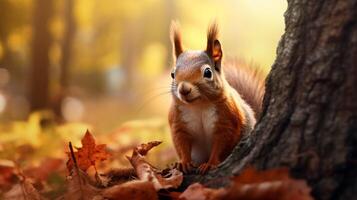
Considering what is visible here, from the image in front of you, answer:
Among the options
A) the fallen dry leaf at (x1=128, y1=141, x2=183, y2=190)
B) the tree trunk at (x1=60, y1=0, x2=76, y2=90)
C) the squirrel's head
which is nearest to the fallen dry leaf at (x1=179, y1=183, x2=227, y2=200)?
the fallen dry leaf at (x1=128, y1=141, x2=183, y2=190)

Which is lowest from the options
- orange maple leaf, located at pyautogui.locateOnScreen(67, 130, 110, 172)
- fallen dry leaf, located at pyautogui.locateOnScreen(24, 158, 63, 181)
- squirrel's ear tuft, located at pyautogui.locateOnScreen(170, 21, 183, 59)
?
orange maple leaf, located at pyautogui.locateOnScreen(67, 130, 110, 172)

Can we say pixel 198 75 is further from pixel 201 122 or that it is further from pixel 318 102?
pixel 318 102

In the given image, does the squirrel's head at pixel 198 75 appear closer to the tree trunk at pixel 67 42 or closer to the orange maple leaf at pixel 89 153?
the orange maple leaf at pixel 89 153

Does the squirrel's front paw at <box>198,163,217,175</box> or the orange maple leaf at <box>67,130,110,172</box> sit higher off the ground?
the orange maple leaf at <box>67,130,110,172</box>

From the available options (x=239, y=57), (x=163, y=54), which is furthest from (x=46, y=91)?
(x=163, y=54)

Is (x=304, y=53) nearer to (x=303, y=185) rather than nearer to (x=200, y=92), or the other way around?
(x=303, y=185)

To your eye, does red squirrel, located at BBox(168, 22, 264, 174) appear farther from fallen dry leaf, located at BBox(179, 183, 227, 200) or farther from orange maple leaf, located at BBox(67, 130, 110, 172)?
fallen dry leaf, located at BBox(179, 183, 227, 200)

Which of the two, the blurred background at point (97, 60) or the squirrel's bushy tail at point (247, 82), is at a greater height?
the blurred background at point (97, 60)

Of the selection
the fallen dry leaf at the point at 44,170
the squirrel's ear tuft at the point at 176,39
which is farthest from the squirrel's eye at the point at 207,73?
the fallen dry leaf at the point at 44,170
